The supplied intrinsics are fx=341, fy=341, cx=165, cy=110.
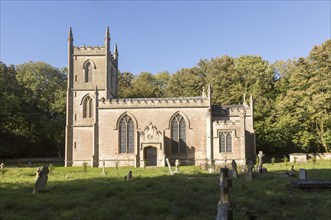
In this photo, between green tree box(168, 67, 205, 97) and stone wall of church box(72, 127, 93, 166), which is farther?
green tree box(168, 67, 205, 97)

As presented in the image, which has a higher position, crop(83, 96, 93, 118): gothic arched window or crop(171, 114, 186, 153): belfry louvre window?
crop(83, 96, 93, 118): gothic arched window

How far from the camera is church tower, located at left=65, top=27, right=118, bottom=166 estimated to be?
41312 millimetres

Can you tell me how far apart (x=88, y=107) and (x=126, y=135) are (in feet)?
22.3

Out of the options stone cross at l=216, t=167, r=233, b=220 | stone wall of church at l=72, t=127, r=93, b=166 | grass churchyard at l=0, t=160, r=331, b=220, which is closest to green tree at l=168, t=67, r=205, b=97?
stone wall of church at l=72, t=127, r=93, b=166

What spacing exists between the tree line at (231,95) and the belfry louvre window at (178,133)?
39.1 ft

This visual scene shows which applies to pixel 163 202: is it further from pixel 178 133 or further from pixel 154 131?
pixel 178 133

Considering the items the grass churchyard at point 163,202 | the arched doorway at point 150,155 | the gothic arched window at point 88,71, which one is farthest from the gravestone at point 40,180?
the gothic arched window at point 88,71

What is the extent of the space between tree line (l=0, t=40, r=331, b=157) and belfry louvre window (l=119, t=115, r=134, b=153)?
47.1 ft

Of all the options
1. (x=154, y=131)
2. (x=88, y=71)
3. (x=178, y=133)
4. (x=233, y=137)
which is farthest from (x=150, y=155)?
(x=88, y=71)

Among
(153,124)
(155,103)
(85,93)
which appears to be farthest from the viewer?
(85,93)

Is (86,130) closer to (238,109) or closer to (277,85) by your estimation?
(238,109)

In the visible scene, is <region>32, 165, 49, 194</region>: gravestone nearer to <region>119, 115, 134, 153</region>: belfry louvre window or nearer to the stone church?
the stone church

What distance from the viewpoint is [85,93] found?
43.4 metres

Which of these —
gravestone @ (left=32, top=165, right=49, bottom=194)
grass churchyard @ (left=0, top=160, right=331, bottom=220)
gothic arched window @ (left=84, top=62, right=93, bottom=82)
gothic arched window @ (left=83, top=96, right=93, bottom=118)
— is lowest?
grass churchyard @ (left=0, top=160, right=331, bottom=220)
